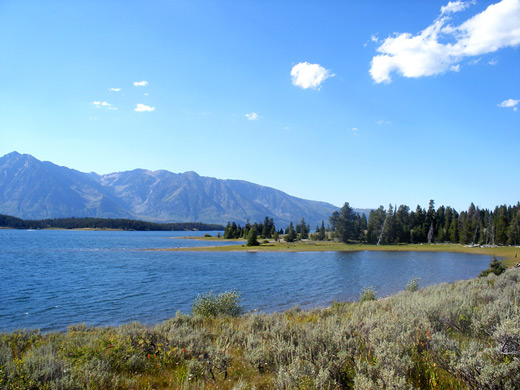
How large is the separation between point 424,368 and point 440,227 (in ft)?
377

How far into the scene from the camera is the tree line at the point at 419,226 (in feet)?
313

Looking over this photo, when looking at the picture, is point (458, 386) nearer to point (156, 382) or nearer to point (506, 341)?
point (506, 341)

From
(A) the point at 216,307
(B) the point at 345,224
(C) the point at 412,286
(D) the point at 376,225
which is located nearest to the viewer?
(A) the point at 216,307

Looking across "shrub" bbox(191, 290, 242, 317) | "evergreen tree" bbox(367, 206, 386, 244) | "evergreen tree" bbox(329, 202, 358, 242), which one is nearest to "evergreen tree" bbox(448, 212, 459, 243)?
"evergreen tree" bbox(367, 206, 386, 244)

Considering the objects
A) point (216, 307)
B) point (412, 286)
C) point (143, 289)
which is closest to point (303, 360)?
point (216, 307)

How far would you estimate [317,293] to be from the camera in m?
28.1

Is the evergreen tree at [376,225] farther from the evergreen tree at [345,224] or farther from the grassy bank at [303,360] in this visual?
the grassy bank at [303,360]

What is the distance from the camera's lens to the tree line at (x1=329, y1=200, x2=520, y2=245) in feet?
313

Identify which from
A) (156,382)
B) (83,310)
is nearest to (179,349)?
(156,382)

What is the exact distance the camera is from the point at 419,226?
10862 centimetres

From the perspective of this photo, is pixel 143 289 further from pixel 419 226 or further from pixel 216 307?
pixel 419 226

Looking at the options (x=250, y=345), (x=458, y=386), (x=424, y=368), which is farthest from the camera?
(x=250, y=345)

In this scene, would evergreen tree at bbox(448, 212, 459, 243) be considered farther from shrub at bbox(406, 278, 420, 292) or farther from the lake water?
shrub at bbox(406, 278, 420, 292)

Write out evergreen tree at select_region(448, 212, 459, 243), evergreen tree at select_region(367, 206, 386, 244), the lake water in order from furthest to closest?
1. evergreen tree at select_region(367, 206, 386, 244)
2. evergreen tree at select_region(448, 212, 459, 243)
3. the lake water
